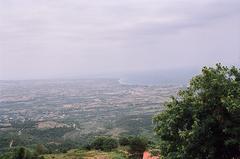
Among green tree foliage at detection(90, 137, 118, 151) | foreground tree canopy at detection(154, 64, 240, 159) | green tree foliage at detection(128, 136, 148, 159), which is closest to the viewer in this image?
foreground tree canopy at detection(154, 64, 240, 159)

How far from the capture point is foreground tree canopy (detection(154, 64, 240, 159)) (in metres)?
24.8

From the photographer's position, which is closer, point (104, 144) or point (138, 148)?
point (138, 148)

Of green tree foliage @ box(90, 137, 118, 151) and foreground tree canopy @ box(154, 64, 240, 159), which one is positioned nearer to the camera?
foreground tree canopy @ box(154, 64, 240, 159)

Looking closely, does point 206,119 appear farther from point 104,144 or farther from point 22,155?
point 104,144

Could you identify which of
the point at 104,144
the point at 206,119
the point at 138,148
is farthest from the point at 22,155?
the point at 206,119

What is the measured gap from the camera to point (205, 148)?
992 inches

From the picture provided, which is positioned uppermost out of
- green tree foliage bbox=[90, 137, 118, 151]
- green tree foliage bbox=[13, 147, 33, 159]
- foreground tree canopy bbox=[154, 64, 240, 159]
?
foreground tree canopy bbox=[154, 64, 240, 159]

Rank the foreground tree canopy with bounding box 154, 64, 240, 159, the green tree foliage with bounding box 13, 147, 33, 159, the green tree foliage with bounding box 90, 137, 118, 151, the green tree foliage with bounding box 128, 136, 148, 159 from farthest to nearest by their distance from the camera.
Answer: the green tree foliage with bounding box 90, 137, 118, 151, the green tree foliage with bounding box 128, 136, 148, 159, the green tree foliage with bounding box 13, 147, 33, 159, the foreground tree canopy with bounding box 154, 64, 240, 159

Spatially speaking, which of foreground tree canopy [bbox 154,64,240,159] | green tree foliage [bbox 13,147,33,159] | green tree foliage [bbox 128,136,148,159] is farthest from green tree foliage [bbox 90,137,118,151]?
foreground tree canopy [bbox 154,64,240,159]

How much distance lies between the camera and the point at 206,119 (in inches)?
996

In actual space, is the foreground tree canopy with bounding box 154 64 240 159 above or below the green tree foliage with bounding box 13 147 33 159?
above

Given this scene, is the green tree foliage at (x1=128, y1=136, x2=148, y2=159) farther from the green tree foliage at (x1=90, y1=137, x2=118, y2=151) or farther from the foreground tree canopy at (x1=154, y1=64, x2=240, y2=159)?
the foreground tree canopy at (x1=154, y1=64, x2=240, y2=159)

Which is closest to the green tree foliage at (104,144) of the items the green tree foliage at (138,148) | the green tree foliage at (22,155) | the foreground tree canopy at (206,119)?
the green tree foliage at (138,148)

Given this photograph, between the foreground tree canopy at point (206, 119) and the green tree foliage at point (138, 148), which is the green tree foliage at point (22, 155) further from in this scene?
the foreground tree canopy at point (206, 119)
